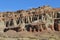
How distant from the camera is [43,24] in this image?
54.3 m

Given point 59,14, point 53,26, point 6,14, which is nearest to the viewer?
point 53,26

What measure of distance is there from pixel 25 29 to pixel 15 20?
28.8 m

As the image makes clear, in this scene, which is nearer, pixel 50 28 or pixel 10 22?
pixel 50 28

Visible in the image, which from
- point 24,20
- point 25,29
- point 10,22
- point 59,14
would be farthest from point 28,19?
point 25,29

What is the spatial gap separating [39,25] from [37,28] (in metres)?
1.78

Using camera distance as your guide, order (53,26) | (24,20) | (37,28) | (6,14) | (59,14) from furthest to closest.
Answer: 1. (6,14)
2. (24,20)
3. (59,14)
4. (53,26)
5. (37,28)

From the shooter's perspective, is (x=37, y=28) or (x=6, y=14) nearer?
(x=37, y=28)

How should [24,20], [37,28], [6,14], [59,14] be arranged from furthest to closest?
[6,14] < [24,20] < [59,14] < [37,28]

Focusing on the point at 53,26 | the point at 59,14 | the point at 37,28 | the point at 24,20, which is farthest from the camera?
the point at 24,20

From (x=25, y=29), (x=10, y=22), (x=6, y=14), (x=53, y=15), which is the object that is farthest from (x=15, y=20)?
(x=25, y=29)

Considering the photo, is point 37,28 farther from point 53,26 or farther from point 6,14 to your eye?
point 6,14

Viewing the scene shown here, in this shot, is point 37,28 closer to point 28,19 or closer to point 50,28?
point 50,28

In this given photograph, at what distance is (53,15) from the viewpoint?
77.1 metres

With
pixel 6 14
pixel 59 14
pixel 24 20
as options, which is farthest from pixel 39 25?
pixel 6 14
